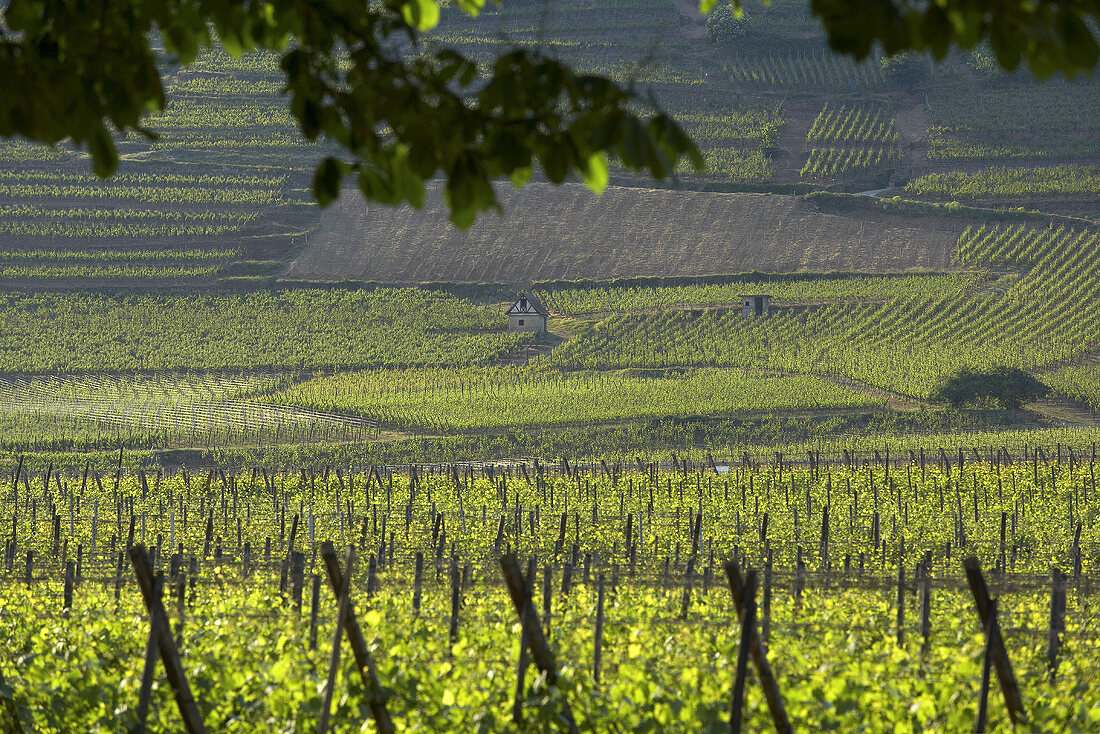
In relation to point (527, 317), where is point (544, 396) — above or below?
below

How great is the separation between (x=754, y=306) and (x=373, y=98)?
60146mm

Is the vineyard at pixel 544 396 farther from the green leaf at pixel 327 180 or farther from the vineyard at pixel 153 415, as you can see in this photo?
the green leaf at pixel 327 180

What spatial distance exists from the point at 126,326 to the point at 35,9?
62.6 meters

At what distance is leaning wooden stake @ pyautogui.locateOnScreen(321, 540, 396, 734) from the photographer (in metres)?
5.85

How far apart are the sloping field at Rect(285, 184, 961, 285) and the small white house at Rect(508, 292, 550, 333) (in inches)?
295

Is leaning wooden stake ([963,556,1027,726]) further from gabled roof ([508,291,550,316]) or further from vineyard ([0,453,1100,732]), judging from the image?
gabled roof ([508,291,550,316])

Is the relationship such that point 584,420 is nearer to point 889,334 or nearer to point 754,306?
point 754,306

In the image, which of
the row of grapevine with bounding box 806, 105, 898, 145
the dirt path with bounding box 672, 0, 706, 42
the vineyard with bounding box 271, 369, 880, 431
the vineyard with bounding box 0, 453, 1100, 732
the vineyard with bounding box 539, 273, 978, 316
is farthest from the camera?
the dirt path with bounding box 672, 0, 706, 42

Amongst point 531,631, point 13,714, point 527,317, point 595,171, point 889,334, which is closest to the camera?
point 595,171

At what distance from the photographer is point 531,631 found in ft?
18.5

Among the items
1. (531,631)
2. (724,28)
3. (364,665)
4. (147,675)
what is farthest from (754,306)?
(147,675)

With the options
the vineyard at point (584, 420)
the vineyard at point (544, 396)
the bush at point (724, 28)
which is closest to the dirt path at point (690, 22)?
the vineyard at point (584, 420)

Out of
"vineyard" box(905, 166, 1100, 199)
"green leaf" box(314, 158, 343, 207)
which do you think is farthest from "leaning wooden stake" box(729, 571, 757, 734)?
"vineyard" box(905, 166, 1100, 199)

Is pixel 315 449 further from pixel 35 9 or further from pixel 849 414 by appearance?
pixel 35 9
